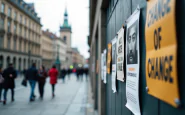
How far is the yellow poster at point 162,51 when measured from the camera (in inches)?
35.8

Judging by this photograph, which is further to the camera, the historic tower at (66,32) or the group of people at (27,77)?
the historic tower at (66,32)

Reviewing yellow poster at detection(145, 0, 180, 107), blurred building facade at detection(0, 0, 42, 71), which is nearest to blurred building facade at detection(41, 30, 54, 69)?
blurred building facade at detection(0, 0, 42, 71)

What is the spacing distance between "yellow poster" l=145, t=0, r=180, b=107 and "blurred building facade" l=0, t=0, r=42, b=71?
31.1 m

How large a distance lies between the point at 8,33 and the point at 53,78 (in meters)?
33.6

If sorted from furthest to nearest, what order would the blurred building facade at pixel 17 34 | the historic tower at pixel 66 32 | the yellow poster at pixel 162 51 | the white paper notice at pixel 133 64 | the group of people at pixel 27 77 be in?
the historic tower at pixel 66 32 < the blurred building facade at pixel 17 34 < the group of people at pixel 27 77 < the white paper notice at pixel 133 64 < the yellow poster at pixel 162 51

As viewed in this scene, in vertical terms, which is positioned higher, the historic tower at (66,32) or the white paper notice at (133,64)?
the historic tower at (66,32)

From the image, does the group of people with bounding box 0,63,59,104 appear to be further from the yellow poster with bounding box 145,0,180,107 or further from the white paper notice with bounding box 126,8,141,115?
the yellow poster with bounding box 145,0,180,107

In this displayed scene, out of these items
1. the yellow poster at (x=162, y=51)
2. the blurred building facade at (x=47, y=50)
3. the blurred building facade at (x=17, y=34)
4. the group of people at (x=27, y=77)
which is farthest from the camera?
the blurred building facade at (x=47, y=50)

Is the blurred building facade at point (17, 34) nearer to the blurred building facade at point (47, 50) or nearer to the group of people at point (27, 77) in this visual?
the blurred building facade at point (47, 50)

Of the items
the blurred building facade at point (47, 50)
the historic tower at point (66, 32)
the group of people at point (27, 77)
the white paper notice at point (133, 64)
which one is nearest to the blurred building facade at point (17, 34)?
the blurred building facade at point (47, 50)

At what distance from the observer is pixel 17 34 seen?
4428 cm

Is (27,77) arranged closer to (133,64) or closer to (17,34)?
(133,64)

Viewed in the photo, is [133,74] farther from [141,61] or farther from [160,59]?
[160,59]

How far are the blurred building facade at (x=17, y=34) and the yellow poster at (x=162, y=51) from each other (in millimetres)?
31110
